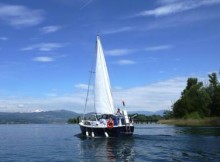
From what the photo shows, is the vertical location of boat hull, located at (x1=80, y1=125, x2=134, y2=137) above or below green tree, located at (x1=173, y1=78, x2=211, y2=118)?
below

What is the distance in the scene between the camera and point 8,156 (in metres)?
50.5

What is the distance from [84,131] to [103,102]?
7.92 meters

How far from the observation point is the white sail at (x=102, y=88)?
76.8 m

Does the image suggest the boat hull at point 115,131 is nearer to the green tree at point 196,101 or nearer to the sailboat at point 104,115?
the sailboat at point 104,115

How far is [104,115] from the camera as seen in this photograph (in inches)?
3061

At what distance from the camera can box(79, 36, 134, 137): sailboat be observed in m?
71.9

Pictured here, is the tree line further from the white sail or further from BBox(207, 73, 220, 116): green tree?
the white sail

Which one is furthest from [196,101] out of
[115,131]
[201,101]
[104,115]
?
[115,131]

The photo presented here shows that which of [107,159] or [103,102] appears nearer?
[107,159]

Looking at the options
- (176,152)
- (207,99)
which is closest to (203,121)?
(207,99)

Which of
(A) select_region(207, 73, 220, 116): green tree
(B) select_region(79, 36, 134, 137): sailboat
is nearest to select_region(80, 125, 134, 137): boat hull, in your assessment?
(B) select_region(79, 36, 134, 137): sailboat

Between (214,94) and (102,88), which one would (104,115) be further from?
(214,94)

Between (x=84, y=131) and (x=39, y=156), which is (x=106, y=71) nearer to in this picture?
(x=84, y=131)

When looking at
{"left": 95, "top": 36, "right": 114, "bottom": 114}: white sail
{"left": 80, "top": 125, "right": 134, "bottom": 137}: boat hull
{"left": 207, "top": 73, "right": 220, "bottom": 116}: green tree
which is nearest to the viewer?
{"left": 80, "top": 125, "right": 134, "bottom": 137}: boat hull
